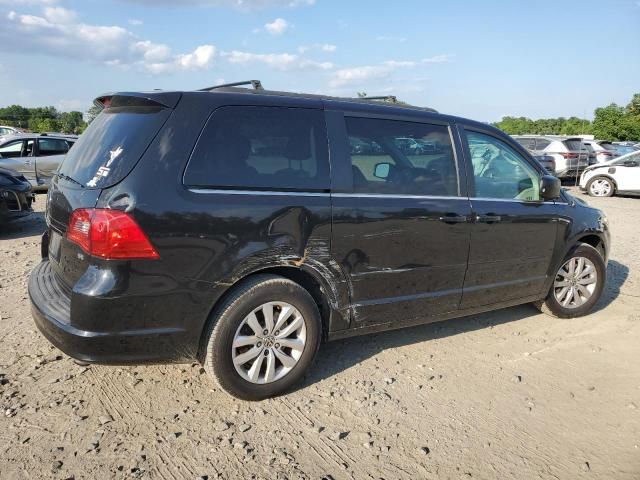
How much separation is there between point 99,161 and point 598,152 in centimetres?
2090

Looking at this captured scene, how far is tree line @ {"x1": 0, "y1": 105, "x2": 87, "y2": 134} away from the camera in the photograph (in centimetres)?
3512

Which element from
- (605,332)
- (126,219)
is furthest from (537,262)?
(126,219)

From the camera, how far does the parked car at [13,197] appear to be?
7.61 metres

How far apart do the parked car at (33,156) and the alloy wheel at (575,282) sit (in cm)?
1078

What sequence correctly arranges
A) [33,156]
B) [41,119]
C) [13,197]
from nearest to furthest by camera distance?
[13,197] → [33,156] → [41,119]

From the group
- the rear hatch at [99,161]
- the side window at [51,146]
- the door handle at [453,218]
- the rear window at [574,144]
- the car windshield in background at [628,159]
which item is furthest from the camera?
the rear window at [574,144]

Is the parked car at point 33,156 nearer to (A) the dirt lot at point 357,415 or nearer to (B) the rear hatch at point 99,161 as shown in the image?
(A) the dirt lot at point 357,415

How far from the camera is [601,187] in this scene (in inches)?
600

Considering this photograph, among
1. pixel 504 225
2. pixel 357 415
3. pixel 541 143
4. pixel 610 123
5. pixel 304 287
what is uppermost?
pixel 610 123

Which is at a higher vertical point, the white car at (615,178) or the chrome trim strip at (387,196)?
the chrome trim strip at (387,196)

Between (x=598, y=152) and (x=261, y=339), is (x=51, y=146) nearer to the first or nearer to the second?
(x=261, y=339)

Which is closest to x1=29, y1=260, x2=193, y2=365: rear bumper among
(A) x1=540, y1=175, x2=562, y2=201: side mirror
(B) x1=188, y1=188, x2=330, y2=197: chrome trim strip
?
(B) x1=188, y1=188, x2=330, y2=197: chrome trim strip

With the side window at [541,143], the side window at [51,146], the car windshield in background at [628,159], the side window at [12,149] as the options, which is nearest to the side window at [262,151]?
the side window at [51,146]

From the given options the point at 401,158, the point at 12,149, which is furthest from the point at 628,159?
the point at 12,149
